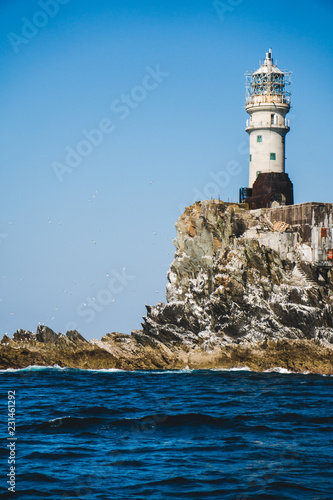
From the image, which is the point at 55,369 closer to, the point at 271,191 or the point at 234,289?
the point at 234,289

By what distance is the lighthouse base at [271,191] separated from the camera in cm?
6090

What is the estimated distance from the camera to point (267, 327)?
50.5 metres

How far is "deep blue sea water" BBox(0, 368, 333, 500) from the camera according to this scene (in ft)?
58.6

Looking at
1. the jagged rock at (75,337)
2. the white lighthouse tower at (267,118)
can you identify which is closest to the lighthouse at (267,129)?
the white lighthouse tower at (267,118)

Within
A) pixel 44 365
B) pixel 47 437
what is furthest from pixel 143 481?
pixel 44 365

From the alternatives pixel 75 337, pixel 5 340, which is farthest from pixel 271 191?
pixel 5 340

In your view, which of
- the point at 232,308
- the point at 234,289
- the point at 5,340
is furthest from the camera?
the point at 5,340

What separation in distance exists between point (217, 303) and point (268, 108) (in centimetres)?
1943

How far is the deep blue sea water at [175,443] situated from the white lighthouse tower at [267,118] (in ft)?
87.3

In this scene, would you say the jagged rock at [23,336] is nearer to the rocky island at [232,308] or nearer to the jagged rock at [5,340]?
the jagged rock at [5,340]

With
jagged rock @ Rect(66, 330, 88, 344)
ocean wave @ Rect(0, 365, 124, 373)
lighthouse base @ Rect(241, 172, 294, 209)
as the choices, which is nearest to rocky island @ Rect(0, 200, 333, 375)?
jagged rock @ Rect(66, 330, 88, 344)

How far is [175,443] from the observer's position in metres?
23.2

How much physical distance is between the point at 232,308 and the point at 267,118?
19114mm

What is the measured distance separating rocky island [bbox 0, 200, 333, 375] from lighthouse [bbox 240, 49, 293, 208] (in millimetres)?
3785
